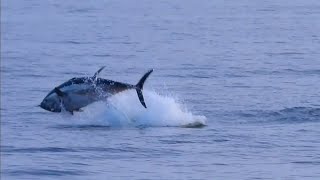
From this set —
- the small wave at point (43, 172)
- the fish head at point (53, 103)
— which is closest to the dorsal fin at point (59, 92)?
the fish head at point (53, 103)

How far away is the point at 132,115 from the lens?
21578mm

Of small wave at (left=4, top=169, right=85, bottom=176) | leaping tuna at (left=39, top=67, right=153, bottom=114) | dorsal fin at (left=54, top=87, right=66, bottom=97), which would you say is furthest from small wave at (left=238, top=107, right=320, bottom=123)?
small wave at (left=4, top=169, right=85, bottom=176)

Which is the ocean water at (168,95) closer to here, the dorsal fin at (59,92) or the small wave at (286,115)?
the small wave at (286,115)

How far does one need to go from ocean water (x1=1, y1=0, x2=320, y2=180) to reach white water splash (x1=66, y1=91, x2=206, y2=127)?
22 mm

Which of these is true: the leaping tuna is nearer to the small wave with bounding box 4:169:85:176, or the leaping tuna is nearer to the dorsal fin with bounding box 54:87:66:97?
the dorsal fin with bounding box 54:87:66:97

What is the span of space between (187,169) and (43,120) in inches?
181

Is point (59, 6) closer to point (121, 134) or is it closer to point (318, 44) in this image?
point (318, 44)

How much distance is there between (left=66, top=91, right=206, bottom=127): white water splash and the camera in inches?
832

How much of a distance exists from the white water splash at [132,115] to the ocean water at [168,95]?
0.02 m

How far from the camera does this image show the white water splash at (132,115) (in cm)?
2114

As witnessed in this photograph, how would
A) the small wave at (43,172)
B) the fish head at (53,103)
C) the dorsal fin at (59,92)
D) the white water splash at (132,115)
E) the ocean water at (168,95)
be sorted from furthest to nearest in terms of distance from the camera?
the white water splash at (132,115), the fish head at (53,103), the dorsal fin at (59,92), the ocean water at (168,95), the small wave at (43,172)

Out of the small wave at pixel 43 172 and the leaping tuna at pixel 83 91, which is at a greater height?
the leaping tuna at pixel 83 91

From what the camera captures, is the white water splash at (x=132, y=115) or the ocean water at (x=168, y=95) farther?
the white water splash at (x=132, y=115)

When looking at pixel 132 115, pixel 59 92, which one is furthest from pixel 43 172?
pixel 132 115
